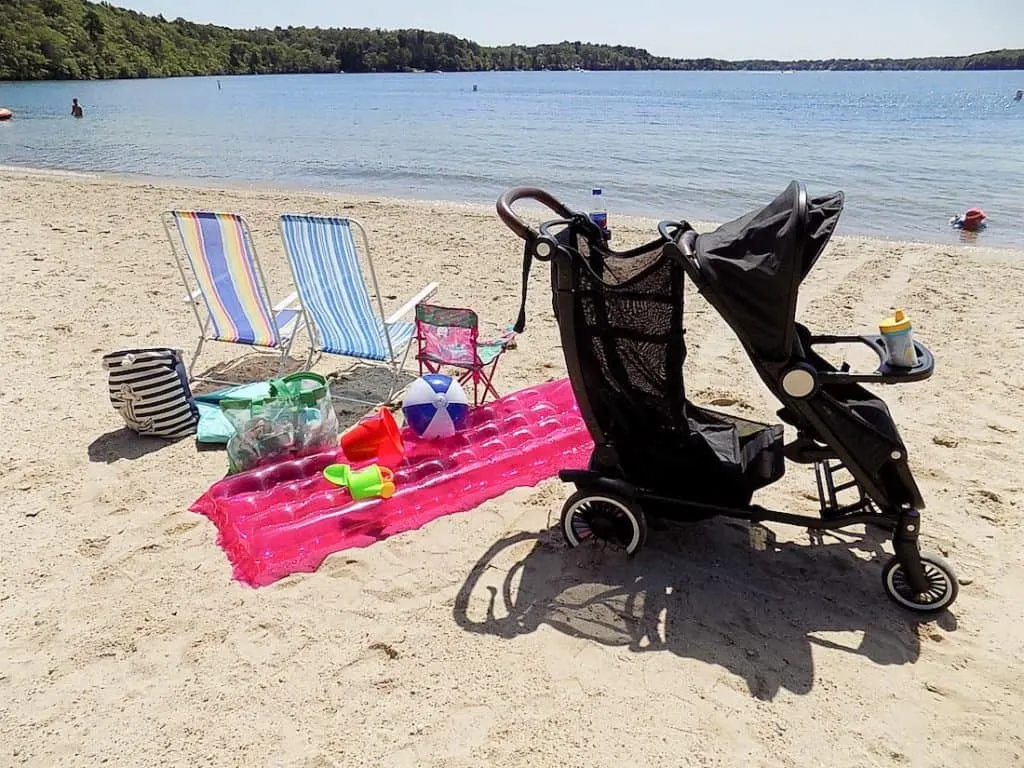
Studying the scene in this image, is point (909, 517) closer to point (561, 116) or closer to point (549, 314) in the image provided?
point (549, 314)

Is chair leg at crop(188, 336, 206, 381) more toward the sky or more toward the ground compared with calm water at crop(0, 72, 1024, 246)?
more toward the sky

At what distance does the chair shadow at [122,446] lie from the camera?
14.5ft

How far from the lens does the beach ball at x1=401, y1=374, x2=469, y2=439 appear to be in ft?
14.2

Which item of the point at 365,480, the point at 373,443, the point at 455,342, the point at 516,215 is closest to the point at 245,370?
the point at 455,342

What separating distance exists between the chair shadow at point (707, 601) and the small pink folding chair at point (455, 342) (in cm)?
140

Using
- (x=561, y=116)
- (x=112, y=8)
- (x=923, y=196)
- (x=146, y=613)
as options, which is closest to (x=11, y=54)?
(x=112, y=8)

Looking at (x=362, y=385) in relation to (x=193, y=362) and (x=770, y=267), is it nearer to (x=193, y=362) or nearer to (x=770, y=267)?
(x=193, y=362)

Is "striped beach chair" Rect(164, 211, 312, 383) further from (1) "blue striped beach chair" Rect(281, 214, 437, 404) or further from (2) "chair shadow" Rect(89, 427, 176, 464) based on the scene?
(2) "chair shadow" Rect(89, 427, 176, 464)

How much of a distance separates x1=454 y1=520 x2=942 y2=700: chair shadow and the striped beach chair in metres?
2.56

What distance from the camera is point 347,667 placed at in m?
2.88

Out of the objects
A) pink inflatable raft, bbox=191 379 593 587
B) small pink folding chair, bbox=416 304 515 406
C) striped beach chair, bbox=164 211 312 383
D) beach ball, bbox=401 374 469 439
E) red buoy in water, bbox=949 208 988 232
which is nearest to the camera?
pink inflatable raft, bbox=191 379 593 587

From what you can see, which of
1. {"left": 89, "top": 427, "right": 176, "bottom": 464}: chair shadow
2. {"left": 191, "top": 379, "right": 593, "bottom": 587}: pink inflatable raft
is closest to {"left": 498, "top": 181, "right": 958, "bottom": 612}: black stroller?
{"left": 191, "top": 379, "right": 593, "bottom": 587}: pink inflatable raft

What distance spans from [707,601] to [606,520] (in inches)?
21.8

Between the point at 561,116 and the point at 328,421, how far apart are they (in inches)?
1416
